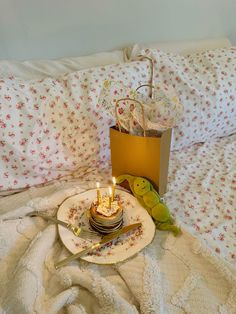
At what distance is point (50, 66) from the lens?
3.76ft

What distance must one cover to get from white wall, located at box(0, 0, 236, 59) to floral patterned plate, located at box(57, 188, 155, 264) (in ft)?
2.16

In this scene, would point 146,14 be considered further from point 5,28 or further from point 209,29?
point 5,28

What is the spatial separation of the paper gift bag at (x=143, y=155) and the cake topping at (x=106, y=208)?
0.17 m

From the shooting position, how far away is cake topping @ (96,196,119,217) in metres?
0.82

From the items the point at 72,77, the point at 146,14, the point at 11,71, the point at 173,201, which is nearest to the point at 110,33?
the point at 146,14

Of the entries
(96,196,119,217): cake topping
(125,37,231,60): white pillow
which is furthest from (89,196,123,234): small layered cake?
(125,37,231,60): white pillow

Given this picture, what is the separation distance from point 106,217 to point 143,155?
24 cm

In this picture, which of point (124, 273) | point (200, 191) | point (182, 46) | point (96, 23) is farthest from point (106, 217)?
point (182, 46)

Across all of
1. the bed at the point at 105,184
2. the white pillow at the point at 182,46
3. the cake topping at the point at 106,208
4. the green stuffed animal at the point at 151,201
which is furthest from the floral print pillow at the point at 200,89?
the cake topping at the point at 106,208

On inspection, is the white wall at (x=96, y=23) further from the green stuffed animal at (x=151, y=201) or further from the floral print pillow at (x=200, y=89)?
the green stuffed animal at (x=151, y=201)

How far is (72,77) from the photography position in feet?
3.49

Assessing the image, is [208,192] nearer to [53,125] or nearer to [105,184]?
[105,184]

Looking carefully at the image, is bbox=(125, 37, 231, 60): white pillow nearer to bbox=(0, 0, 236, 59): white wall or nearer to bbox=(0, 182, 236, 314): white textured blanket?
bbox=(0, 0, 236, 59): white wall

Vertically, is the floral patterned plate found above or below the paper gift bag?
below
